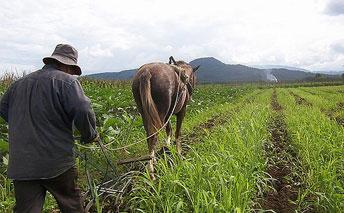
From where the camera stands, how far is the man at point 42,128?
3.32 metres

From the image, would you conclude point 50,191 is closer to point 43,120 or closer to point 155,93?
point 43,120

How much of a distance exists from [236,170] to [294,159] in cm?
271

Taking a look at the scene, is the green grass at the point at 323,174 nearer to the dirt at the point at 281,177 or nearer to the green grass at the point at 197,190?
the dirt at the point at 281,177

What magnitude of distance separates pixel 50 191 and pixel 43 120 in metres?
0.61

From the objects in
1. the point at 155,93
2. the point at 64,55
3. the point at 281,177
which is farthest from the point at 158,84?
the point at 64,55

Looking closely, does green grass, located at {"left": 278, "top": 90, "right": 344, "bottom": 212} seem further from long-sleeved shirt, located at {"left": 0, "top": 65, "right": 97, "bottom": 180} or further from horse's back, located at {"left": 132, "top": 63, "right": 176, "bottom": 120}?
long-sleeved shirt, located at {"left": 0, "top": 65, "right": 97, "bottom": 180}

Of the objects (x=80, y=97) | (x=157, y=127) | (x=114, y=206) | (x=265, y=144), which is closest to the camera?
(x=80, y=97)

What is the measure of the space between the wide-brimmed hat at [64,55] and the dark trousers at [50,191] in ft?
2.96

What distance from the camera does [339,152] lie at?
573cm

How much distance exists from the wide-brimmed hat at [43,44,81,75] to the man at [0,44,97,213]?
0.4 inches

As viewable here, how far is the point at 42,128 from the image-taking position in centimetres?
334

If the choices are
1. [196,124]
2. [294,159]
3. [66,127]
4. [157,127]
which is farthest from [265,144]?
[66,127]

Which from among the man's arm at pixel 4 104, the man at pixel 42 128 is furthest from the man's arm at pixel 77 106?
the man's arm at pixel 4 104

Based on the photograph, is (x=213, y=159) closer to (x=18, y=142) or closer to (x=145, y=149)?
(x=18, y=142)
